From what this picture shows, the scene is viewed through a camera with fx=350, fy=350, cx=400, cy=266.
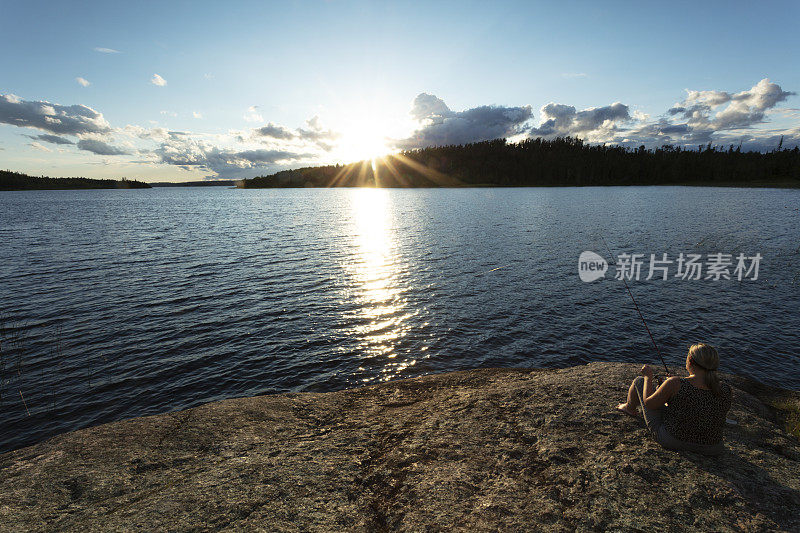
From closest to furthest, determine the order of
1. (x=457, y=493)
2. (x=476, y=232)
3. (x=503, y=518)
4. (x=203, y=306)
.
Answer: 1. (x=503, y=518)
2. (x=457, y=493)
3. (x=203, y=306)
4. (x=476, y=232)

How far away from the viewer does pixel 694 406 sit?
23.3 ft

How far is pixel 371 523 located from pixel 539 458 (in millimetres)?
3764

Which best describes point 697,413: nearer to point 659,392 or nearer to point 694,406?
point 694,406

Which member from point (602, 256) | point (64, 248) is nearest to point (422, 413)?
point (602, 256)

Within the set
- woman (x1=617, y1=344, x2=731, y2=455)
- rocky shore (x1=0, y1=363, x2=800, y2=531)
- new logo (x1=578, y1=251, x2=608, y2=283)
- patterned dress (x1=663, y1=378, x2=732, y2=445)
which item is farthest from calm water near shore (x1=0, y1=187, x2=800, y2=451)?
patterned dress (x1=663, y1=378, x2=732, y2=445)

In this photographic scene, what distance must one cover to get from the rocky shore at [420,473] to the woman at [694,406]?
0.31 m

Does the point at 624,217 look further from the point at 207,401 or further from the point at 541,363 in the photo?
the point at 207,401

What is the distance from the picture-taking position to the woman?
6879mm

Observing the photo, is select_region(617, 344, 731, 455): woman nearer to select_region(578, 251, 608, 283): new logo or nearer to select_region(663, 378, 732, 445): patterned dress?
select_region(663, 378, 732, 445): patterned dress

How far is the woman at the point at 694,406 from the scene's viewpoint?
6.88 metres

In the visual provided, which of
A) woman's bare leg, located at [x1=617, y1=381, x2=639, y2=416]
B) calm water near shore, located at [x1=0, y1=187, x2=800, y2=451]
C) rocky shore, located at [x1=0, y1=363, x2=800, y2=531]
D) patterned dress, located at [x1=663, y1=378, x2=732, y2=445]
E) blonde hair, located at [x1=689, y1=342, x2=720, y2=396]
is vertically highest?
blonde hair, located at [x1=689, y1=342, x2=720, y2=396]

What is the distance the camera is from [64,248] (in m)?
41.5

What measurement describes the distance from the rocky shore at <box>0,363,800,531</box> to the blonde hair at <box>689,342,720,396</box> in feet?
5.53

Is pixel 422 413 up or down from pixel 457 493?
down
